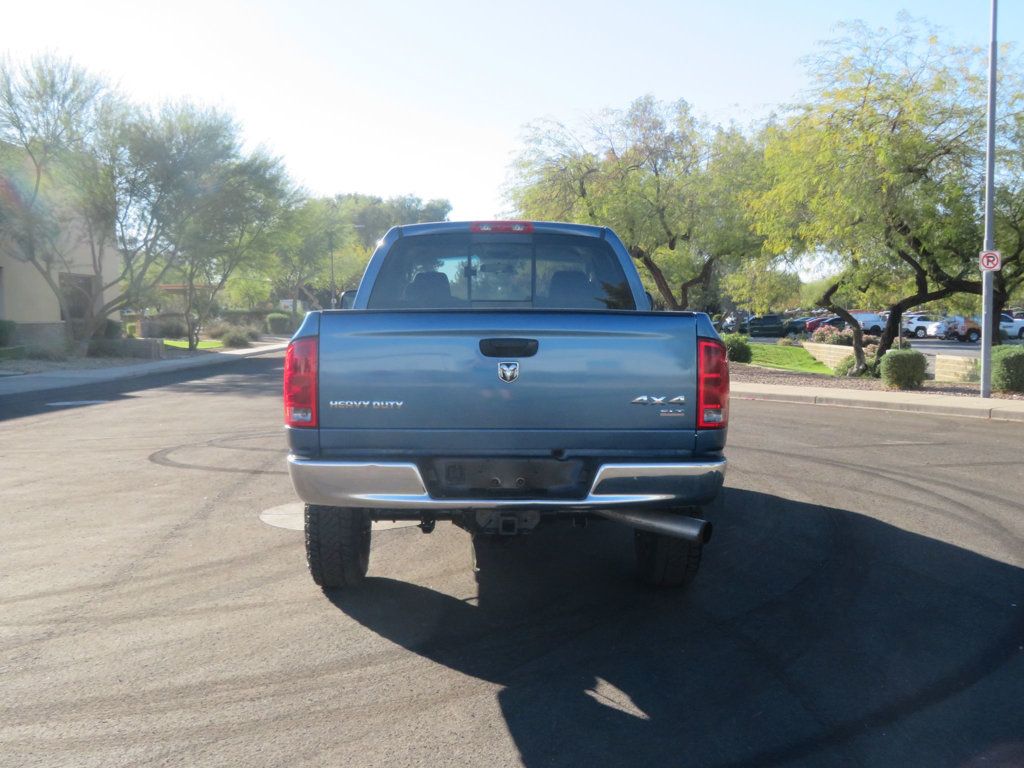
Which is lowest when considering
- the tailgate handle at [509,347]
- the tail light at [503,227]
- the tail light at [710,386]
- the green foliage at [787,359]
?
the green foliage at [787,359]

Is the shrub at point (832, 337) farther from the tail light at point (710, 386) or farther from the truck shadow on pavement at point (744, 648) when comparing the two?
the tail light at point (710, 386)

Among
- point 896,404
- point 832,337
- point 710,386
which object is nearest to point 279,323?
point 832,337

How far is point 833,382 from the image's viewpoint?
78.5ft

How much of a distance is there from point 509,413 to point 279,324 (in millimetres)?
60163

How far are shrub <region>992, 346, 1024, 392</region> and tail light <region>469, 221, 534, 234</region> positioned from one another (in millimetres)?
15746

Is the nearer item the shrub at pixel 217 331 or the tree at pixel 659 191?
the tree at pixel 659 191

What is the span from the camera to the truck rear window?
6590mm

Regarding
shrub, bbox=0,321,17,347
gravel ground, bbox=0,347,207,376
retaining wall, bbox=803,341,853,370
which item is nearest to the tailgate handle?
gravel ground, bbox=0,347,207,376

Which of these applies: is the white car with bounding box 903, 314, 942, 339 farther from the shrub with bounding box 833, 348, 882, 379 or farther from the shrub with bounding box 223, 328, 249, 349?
the shrub with bounding box 223, 328, 249, 349

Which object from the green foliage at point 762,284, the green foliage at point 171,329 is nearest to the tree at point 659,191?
the green foliage at point 762,284

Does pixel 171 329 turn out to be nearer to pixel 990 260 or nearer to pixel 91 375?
pixel 91 375

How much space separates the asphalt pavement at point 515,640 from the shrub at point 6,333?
24283mm

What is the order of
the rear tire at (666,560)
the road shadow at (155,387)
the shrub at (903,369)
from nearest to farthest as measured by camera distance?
the rear tire at (666,560) → the road shadow at (155,387) → the shrub at (903,369)

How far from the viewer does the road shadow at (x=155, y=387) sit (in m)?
17.9
